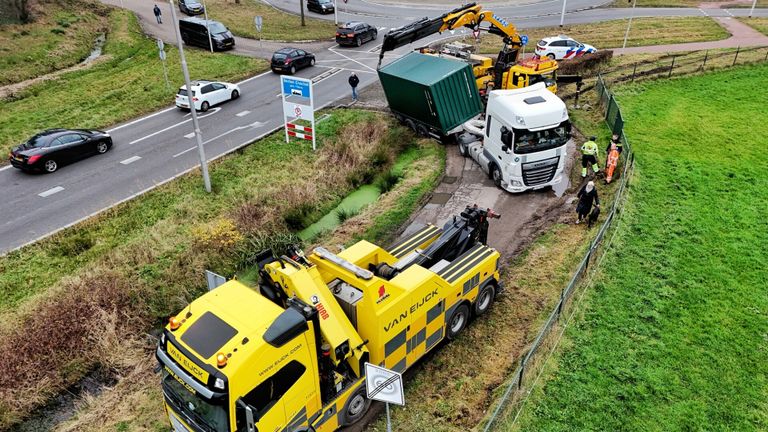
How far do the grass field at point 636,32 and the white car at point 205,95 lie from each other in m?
17.7

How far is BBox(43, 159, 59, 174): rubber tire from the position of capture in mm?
20484

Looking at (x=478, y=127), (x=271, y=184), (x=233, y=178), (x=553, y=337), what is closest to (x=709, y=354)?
(x=553, y=337)

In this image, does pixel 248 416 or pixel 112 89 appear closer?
pixel 248 416

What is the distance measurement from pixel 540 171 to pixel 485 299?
6.62 metres

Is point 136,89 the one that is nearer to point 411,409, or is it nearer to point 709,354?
point 411,409

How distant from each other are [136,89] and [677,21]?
128ft

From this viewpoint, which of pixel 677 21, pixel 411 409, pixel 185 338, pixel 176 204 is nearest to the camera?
pixel 185 338

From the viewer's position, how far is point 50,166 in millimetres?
20641

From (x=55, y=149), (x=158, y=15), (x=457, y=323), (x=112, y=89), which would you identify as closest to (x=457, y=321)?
(x=457, y=323)

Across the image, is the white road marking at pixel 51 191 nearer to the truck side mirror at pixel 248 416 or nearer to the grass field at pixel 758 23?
the truck side mirror at pixel 248 416

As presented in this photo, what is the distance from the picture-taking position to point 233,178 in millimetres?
20203

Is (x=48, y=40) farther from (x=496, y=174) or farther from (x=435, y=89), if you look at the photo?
(x=496, y=174)

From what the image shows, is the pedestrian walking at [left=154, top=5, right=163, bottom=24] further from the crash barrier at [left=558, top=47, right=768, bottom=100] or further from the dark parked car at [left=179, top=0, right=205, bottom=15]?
the crash barrier at [left=558, top=47, right=768, bottom=100]

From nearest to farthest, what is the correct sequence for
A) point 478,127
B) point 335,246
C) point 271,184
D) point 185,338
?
point 185,338, point 335,246, point 271,184, point 478,127
